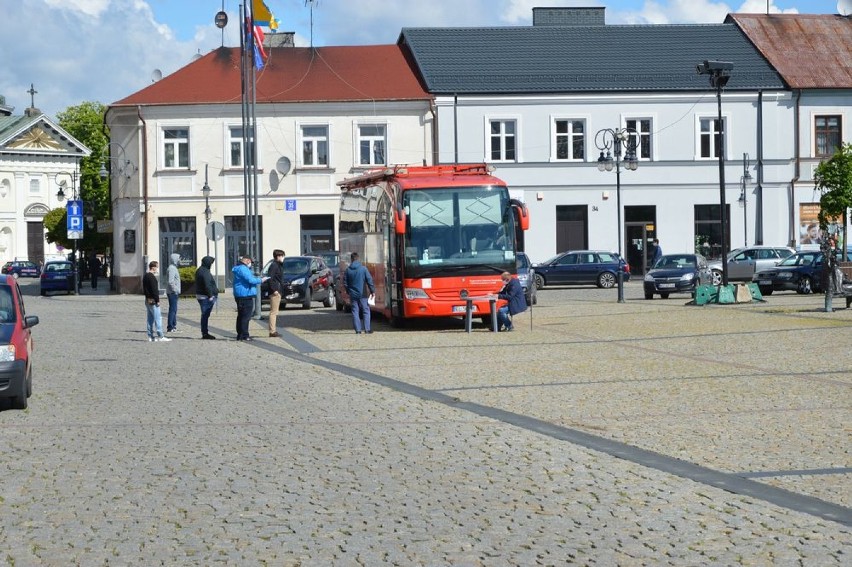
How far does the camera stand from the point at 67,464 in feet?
36.0

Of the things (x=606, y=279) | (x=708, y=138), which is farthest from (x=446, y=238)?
(x=708, y=138)

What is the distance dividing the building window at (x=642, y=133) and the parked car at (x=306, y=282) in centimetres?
1851

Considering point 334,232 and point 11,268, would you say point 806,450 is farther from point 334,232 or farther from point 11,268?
point 11,268

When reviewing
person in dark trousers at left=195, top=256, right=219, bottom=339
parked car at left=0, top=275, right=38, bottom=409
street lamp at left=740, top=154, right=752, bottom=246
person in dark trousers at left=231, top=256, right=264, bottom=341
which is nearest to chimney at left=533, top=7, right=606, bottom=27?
street lamp at left=740, top=154, right=752, bottom=246

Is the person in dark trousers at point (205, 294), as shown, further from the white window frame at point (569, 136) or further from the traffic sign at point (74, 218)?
the traffic sign at point (74, 218)

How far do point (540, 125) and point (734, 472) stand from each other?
47.9 metres

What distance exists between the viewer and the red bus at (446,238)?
2894 cm

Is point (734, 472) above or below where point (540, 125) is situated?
below

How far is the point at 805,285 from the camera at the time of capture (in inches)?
1697

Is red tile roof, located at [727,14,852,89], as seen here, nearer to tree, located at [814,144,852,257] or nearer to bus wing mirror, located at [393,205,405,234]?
tree, located at [814,144,852,257]

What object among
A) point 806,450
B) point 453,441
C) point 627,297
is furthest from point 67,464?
point 627,297

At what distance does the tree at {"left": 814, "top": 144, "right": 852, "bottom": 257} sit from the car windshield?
1857 cm

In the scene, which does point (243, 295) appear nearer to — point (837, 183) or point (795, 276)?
point (795, 276)

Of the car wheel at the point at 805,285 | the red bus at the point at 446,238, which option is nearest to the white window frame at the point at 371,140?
the car wheel at the point at 805,285
